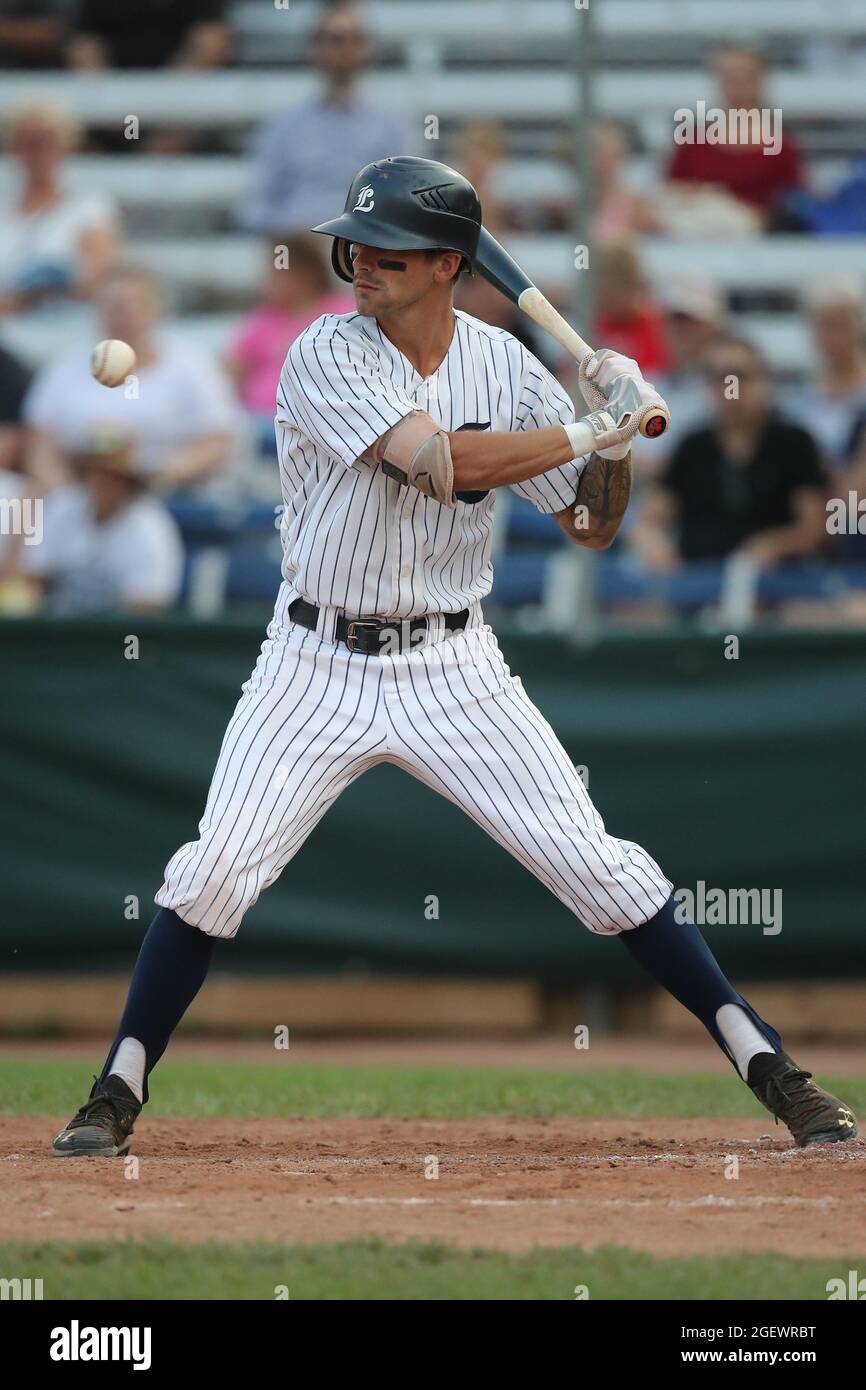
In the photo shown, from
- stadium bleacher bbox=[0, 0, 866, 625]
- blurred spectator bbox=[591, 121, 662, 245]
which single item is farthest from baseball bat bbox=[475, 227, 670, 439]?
stadium bleacher bbox=[0, 0, 866, 625]

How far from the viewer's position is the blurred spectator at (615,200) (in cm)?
897

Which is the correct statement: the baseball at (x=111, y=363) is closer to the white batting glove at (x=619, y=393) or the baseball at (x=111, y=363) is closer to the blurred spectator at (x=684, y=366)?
the white batting glove at (x=619, y=393)

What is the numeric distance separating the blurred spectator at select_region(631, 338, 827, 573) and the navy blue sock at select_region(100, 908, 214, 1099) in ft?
11.9

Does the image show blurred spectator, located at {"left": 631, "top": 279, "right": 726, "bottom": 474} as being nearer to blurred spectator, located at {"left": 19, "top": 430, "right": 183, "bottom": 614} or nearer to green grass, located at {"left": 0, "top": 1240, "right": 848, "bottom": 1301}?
blurred spectator, located at {"left": 19, "top": 430, "right": 183, "bottom": 614}

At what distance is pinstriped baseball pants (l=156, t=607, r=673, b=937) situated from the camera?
13.1 ft

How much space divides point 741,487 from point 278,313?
2.20m

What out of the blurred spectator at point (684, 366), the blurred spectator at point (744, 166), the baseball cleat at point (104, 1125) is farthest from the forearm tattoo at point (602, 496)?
the blurred spectator at point (744, 166)

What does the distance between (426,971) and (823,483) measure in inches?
89.4

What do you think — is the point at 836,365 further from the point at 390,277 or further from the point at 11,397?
the point at 390,277

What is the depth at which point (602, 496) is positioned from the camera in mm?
4223

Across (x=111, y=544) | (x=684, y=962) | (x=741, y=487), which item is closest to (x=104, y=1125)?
(x=684, y=962)

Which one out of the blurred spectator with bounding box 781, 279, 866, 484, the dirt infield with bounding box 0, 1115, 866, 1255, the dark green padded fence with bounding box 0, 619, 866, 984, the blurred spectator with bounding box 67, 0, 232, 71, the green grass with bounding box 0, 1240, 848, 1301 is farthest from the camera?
the blurred spectator with bounding box 67, 0, 232, 71

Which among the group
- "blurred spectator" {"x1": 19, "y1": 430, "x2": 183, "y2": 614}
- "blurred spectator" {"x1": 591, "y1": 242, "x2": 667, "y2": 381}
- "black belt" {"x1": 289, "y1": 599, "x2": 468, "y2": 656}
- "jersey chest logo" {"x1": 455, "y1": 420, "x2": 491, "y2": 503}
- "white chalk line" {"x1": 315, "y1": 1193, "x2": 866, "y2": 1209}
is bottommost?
"white chalk line" {"x1": 315, "y1": 1193, "x2": 866, "y2": 1209}
